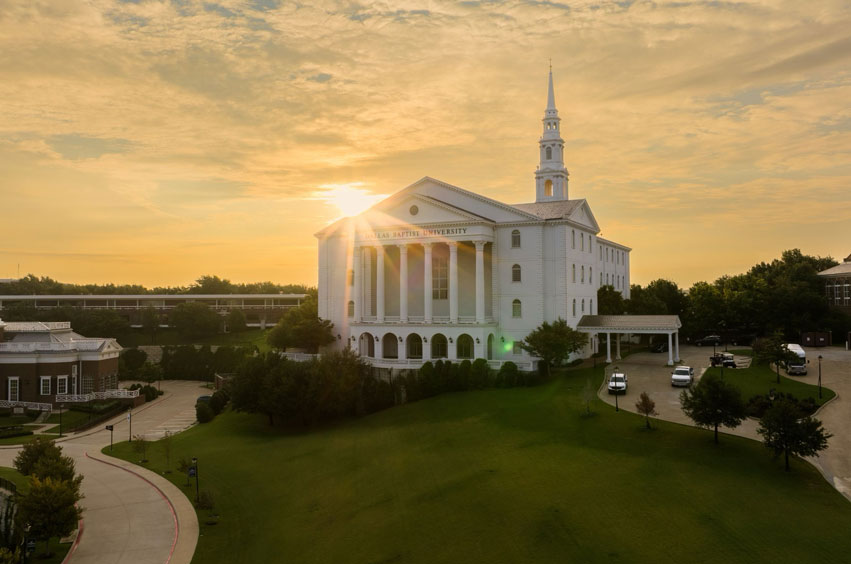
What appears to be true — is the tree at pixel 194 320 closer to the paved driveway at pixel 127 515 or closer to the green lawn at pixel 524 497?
the paved driveway at pixel 127 515

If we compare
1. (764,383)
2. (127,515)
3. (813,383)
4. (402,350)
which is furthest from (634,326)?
(127,515)

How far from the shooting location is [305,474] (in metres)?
42.8

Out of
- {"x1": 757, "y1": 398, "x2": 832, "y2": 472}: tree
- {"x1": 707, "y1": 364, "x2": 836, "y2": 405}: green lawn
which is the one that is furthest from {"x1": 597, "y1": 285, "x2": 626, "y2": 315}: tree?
{"x1": 757, "y1": 398, "x2": 832, "y2": 472}: tree

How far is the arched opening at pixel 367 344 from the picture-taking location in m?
72.8

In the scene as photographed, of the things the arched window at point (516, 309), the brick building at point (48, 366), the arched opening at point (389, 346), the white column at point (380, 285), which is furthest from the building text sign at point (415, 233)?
the brick building at point (48, 366)

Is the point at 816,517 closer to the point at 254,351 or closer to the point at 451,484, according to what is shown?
the point at 451,484

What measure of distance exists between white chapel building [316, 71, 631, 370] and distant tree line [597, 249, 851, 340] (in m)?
8.37

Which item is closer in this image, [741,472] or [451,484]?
[741,472]

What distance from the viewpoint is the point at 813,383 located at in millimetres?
50500

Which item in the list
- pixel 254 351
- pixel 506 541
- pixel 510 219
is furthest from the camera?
pixel 254 351

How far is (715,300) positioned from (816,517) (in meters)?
52.0

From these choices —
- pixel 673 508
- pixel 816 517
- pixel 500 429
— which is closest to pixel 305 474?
pixel 500 429

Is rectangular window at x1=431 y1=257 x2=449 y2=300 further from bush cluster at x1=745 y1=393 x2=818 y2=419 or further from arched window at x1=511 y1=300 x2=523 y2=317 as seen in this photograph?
bush cluster at x1=745 y1=393 x2=818 y2=419

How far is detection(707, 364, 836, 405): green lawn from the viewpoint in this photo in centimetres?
4684
